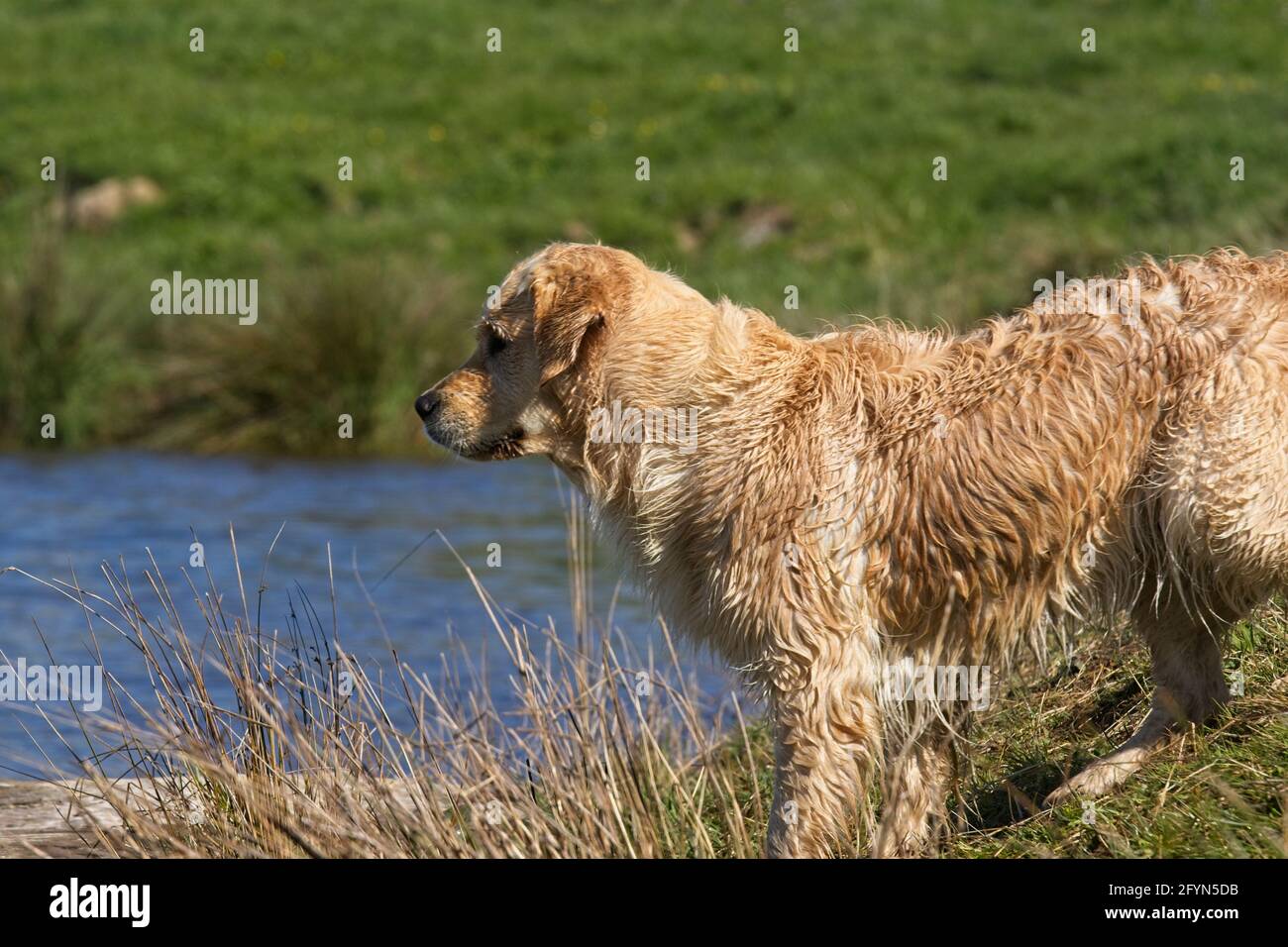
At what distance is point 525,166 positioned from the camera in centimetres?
2294

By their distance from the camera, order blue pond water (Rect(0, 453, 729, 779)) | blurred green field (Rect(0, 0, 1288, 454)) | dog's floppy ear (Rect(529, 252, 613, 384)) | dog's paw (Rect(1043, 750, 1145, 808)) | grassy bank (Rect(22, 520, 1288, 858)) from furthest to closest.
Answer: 1. blurred green field (Rect(0, 0, 1288, 454))
2. blue pond water (Rect(0, 453, 729, 779))
3. dog's paw (Rect(1043, 750, 1145, 808))
4. dog's floppy ear (Rect(529, 252, 613, 384))
5. grassy bank (Rect(22, 520, 1288, 858))

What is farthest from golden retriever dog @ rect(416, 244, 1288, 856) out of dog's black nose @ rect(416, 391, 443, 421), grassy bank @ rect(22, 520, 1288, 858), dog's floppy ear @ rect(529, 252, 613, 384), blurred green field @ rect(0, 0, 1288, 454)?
blurred green field @ rect(0, 0, 1288, 454)

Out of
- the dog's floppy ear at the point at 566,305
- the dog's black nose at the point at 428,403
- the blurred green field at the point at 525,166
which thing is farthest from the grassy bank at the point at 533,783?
the blurred green field at the point at 525,166

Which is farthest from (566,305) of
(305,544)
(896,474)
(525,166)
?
(525,166)

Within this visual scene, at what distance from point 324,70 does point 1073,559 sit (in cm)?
2309

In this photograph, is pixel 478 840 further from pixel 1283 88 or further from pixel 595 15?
pixel 595 15

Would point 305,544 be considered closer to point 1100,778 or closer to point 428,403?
point 428,403

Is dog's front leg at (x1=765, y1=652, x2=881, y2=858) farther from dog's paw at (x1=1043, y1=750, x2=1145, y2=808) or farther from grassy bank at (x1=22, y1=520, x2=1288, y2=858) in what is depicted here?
dog's paw at (x1=1043, y1=750, x2=1145, y2=808)

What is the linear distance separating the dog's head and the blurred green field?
7.68 metres

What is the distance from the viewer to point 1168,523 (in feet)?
16.3

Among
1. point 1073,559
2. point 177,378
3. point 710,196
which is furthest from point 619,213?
point 1073,559

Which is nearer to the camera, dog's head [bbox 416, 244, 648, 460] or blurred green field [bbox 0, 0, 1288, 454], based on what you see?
dog's head [bbox 416, 244, 648, 460]

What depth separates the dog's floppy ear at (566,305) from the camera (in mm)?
5230

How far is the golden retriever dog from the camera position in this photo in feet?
16.1
